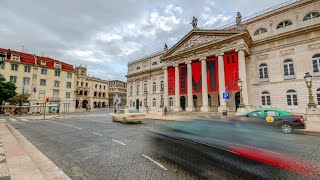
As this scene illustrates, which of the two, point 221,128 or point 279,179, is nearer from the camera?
point 279,179

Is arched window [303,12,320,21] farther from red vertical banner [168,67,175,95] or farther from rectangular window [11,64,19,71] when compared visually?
rectangular window [11,64,19,71]

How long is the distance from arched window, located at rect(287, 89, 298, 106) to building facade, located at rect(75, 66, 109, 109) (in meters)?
60.8

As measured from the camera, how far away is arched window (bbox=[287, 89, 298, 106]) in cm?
2205

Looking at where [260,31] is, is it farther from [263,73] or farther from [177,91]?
[177,91]

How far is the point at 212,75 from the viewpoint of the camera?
27219 millimetres

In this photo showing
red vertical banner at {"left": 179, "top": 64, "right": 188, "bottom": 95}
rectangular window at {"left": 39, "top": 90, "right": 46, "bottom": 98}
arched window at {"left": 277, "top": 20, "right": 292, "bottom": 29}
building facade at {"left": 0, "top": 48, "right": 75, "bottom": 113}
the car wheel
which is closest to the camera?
the car wheel

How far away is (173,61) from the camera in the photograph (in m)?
33.8

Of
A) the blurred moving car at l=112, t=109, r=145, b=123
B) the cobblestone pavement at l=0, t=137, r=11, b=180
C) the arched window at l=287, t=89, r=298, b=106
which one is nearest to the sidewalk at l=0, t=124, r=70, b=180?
the cobblestone pavement at l=0, t=137, r=11, b=180

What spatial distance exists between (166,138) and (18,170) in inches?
206

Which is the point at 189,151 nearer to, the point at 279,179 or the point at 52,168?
the point at 279,179

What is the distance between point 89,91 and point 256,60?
62.9m

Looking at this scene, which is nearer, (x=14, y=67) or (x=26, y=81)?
(x=14, y=67)

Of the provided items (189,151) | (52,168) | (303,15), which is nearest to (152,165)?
(189,151)

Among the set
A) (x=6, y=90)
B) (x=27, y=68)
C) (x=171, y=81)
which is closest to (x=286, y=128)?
(x=171, y=81)
